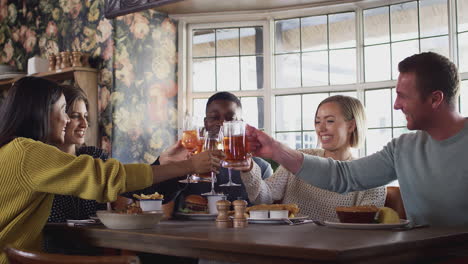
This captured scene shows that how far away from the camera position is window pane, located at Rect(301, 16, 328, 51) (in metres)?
4.54

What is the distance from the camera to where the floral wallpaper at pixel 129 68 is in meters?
4.46

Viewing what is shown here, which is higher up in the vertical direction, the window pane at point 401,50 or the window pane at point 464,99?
the window pane at point 401,50

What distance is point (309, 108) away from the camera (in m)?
4.57

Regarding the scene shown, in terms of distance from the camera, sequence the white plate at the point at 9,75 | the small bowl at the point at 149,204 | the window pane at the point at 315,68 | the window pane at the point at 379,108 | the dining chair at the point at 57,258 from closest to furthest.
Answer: the dining chair at the point at 57,258 → the small bowl at the point at 149,204 → the window pane at the point at 379,108 → the window pane at the point at 315,68 → the white plate at the point at 9,75

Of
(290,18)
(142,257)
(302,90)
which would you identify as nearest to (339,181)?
(142,257)

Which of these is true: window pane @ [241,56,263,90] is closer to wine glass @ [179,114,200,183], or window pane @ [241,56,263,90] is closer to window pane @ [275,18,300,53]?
window pane @ [275,18,300,53]

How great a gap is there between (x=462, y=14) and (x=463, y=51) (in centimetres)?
27

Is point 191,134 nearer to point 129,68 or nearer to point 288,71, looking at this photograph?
point 129,68

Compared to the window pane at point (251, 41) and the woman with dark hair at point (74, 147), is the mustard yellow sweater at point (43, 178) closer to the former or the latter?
the woman with dark hair at point (74, 147)

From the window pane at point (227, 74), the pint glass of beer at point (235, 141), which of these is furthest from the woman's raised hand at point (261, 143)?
the window pane at point (227, 74)

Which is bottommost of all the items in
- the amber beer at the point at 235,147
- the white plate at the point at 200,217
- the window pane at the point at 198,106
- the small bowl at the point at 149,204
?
the white plate at the point at 200,217

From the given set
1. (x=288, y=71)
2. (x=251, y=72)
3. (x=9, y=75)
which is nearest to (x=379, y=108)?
(x=288, y=71)

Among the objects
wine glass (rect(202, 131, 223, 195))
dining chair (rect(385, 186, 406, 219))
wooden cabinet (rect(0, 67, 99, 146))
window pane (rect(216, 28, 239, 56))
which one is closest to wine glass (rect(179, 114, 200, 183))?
wine glass (rect(202, 131, 223, 195))

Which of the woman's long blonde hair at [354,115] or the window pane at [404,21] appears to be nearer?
the woman's long blonde hair at [354,115]
